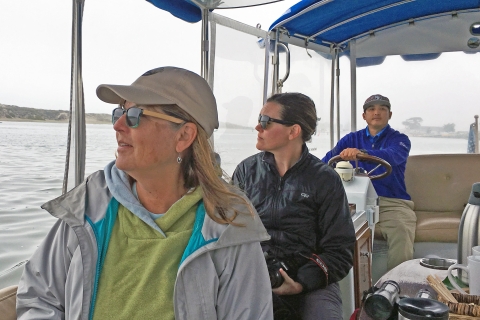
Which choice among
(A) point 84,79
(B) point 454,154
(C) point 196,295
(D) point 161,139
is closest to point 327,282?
(C) point 196,295

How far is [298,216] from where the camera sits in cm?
231

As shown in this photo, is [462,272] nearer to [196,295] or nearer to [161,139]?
[196,295]

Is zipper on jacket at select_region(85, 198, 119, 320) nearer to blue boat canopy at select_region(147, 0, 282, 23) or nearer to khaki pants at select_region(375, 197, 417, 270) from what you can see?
blue boat canopy at select_region(147, 0, 282, 23)

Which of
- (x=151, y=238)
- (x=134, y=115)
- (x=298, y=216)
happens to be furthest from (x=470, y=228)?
(x=134, y=115)

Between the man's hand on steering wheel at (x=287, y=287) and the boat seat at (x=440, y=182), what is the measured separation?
2.84 m

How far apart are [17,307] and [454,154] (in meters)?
4.73

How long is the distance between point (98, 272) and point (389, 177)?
12.6ft

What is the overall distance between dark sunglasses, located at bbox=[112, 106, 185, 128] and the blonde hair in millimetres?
18

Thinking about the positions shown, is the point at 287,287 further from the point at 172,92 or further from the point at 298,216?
the point at 172,92

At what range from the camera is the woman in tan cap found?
137 centimetres

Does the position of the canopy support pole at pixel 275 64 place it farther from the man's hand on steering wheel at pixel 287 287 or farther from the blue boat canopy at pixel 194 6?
the man's hand on steering wheel at pixel 287 287

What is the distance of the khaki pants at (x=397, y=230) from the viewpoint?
13.4 ft

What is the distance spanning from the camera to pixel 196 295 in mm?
1356

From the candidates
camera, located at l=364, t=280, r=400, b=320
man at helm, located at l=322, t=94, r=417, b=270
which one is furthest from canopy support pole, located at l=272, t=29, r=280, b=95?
camera, located at l=364, t=280, r=400, b=320
